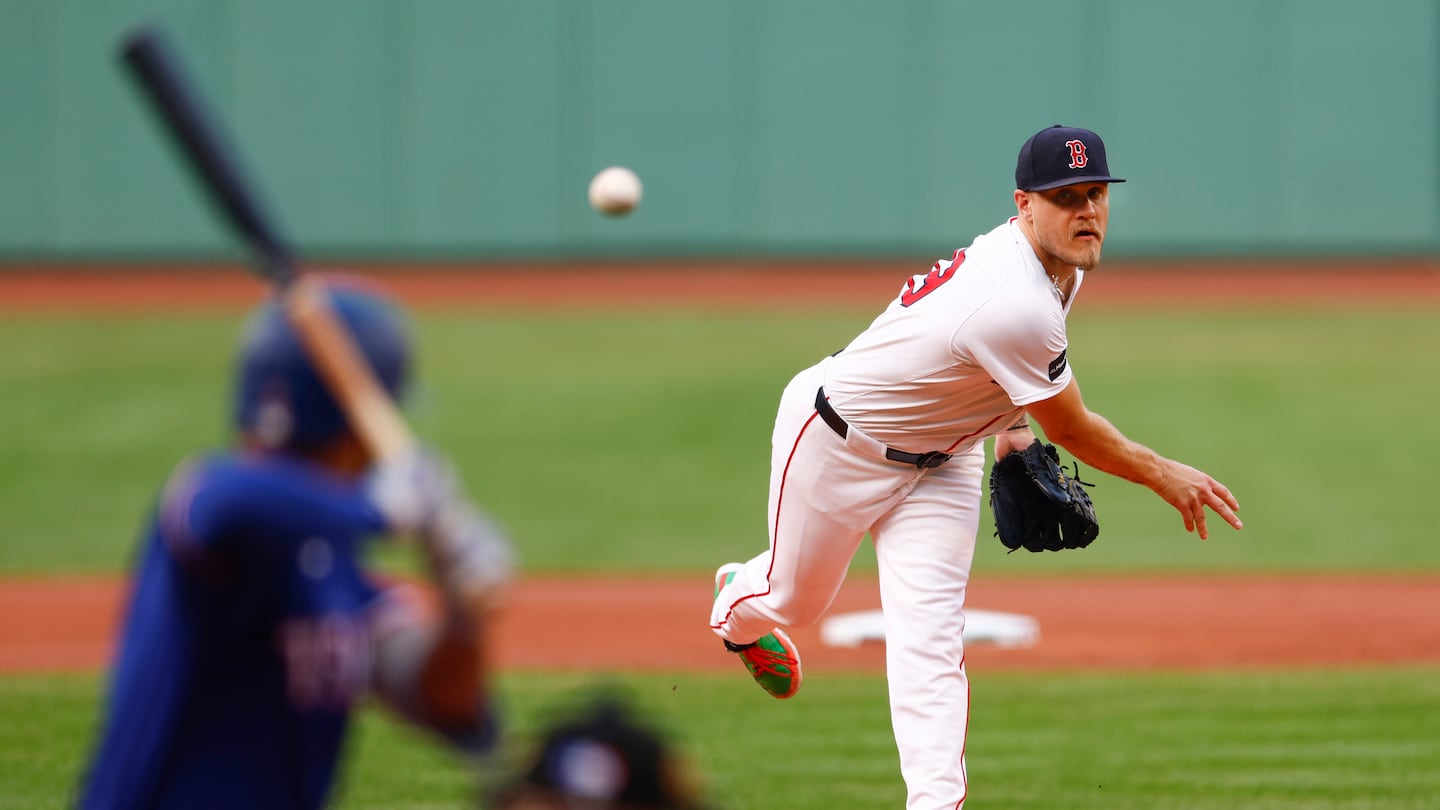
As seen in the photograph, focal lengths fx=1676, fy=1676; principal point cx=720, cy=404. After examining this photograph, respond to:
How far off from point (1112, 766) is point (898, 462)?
2.12 m

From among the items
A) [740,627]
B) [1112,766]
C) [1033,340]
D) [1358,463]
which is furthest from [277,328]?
[1358,463]

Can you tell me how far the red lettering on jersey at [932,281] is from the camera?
5.23m

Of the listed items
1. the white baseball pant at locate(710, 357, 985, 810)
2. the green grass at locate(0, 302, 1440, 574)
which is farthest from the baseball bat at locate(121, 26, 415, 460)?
the green grass at locate(0, 302, 1440, 574)

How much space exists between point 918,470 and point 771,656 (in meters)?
1.00

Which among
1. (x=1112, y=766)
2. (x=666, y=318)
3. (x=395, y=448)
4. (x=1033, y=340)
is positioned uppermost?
(x=395, y=448)

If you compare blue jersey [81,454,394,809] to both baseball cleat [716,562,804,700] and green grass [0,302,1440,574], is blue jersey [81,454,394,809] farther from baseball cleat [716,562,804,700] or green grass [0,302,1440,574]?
green grass [0,302,1440,574]

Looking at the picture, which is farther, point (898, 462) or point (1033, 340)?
point (898, 462)

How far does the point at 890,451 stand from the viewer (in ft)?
17.4

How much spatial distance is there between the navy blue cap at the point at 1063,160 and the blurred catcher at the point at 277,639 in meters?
2.89

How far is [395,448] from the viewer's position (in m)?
2.31

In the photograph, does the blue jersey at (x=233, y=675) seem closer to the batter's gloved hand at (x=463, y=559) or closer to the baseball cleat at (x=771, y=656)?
the batter's gloved hand at (x=463, y=559)

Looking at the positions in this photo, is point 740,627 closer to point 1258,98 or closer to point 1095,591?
point 1095,591

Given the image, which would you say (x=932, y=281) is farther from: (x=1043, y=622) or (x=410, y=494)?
(x=1043, y=622)

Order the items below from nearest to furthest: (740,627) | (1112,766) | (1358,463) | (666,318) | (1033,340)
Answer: (1033,340), (740,627), (1112,766), (1358,463), (666,318)
